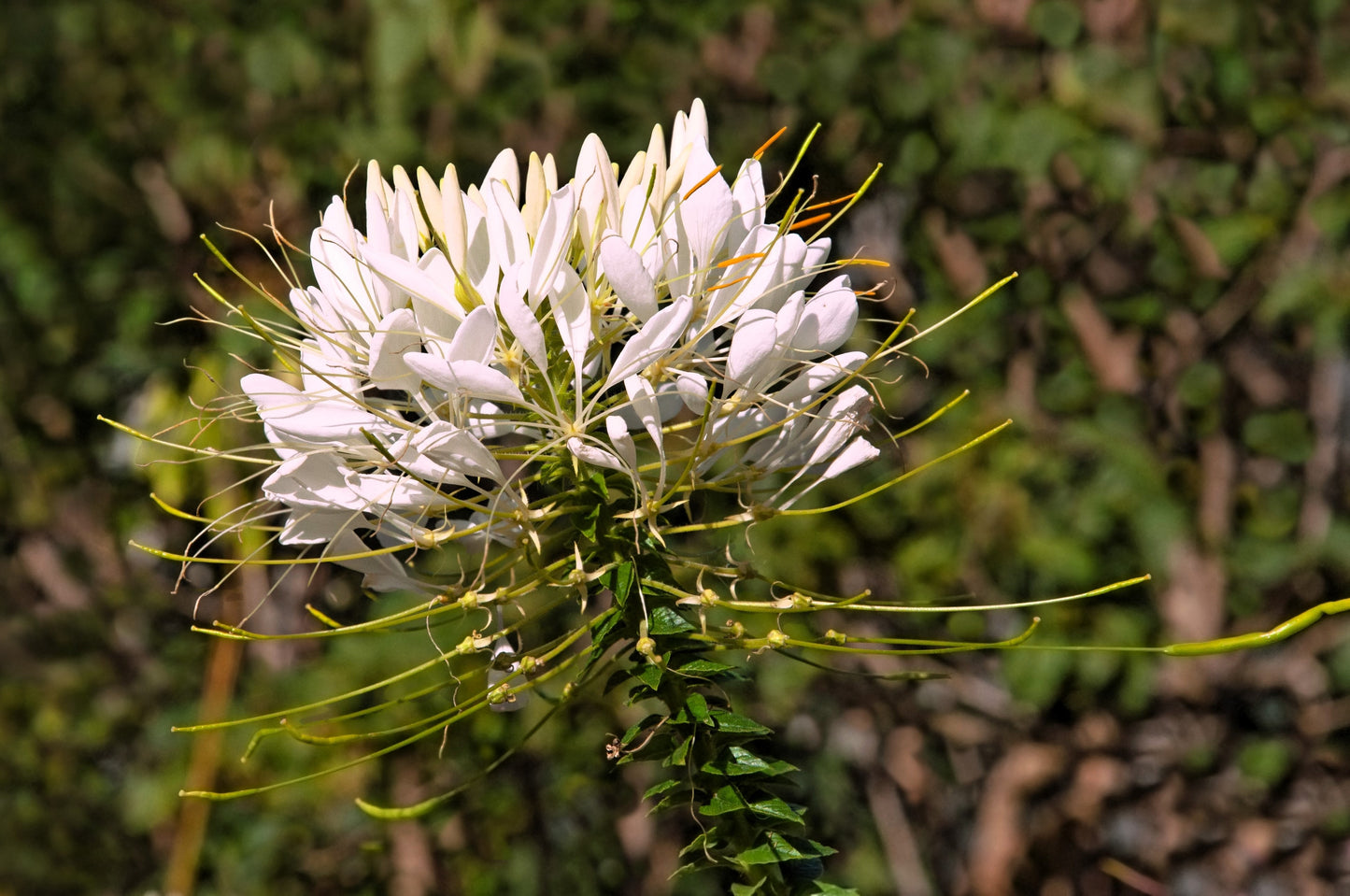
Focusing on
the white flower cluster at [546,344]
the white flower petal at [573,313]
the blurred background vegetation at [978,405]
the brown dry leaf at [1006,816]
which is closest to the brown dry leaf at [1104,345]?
the blurred background vegetation at [978,405]

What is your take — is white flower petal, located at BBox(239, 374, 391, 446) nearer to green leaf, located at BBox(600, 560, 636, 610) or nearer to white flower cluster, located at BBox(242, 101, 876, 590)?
white flower cluster, located at BBox(242, 101, 876, 590)

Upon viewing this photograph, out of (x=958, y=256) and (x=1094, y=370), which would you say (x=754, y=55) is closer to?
(x=958, y=256)

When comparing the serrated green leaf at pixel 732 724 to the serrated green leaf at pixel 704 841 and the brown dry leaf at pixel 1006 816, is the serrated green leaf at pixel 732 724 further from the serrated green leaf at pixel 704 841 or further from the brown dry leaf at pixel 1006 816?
the brown dry leaf at pixel 1006 816

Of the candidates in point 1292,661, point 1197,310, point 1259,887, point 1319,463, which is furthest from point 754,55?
point 1259,887

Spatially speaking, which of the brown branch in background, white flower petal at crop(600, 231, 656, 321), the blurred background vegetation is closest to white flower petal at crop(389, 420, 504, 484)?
white flower petal at crop(600, 231, 656, 321)

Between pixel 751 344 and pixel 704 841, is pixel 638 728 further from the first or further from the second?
pixel 751 344

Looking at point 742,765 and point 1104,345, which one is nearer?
point 742,765

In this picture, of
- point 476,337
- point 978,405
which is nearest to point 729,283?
point 476,337
